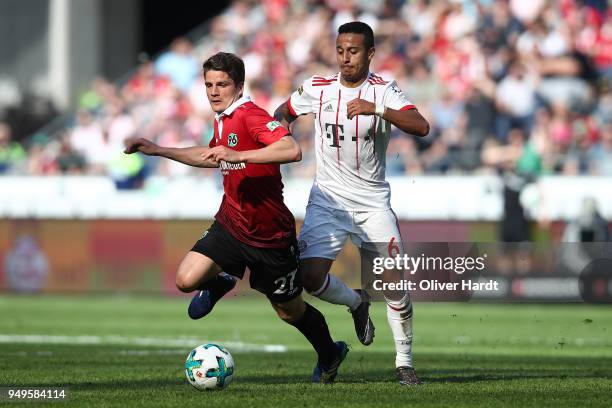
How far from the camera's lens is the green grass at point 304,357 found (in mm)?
8688

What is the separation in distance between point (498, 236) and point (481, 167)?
3.80 ft

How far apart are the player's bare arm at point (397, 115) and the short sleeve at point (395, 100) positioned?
0.09 m

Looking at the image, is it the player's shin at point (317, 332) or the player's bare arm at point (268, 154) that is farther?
the player's shin at point (317, 332)

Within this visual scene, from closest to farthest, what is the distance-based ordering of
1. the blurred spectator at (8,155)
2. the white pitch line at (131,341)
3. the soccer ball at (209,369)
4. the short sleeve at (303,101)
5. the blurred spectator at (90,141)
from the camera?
1. the soccer ball at (209,369)
2. the short sleeve at (303,101)
3. the white pitch line at (131,341)
4. the blurred spectator at (90,141)
5. the blurred spectator at (8,155)

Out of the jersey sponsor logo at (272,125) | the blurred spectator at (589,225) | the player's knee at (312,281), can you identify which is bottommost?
the player's knee at (312,281)

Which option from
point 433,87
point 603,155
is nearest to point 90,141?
point 433,87

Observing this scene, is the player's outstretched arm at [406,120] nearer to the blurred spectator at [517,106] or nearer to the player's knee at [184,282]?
the player's knee at [184,282]

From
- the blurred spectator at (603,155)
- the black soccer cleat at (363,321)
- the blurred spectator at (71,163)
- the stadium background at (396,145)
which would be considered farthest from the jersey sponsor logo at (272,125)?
the blurred spectator at (71,163)

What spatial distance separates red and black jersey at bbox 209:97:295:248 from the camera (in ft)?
30.1

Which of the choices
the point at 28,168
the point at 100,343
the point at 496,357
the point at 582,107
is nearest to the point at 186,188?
the point at 28,168

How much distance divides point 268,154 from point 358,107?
697 millimetres

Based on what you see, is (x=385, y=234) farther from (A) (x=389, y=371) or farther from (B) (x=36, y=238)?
(B) (x=36, y=238)

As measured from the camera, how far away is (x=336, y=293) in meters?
9.84

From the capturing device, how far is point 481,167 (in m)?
20.6
